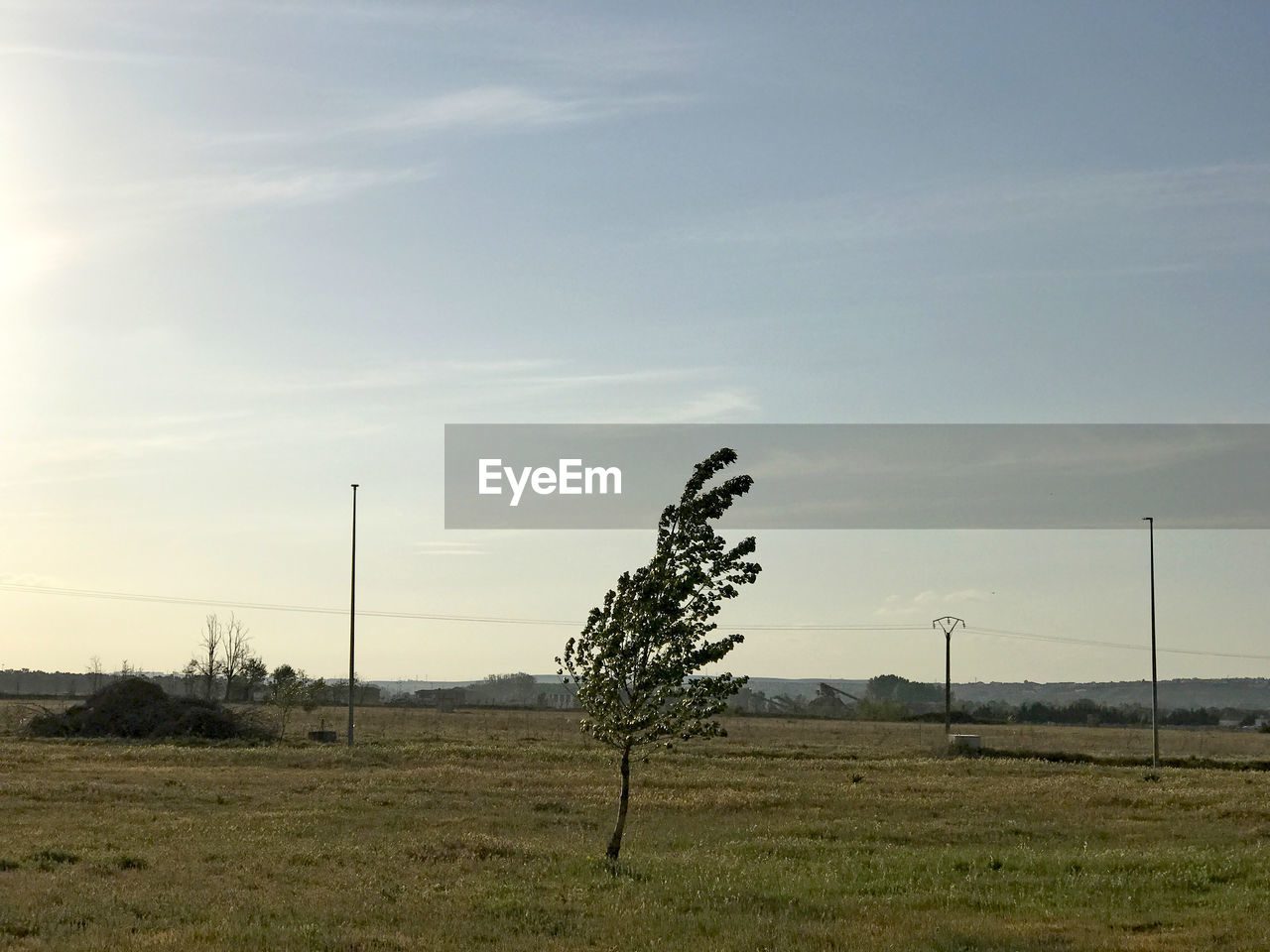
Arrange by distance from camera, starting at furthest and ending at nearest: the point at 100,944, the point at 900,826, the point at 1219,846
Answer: the point at 900,826
the point at 1219,846
the point at 100,944

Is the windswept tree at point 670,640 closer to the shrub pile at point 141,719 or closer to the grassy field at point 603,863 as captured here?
the grassy field at point 603,863

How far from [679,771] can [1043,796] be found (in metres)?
14.2

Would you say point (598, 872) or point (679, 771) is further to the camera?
point (679, 771)

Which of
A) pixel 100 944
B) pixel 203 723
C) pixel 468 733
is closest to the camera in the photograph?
pixel 100 944

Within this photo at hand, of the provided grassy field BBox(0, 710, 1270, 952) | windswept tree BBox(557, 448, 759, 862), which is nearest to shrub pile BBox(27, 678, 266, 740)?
grassy field BBox(0, 710, 1270, 952)

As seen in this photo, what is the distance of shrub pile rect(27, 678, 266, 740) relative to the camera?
66.9 meters

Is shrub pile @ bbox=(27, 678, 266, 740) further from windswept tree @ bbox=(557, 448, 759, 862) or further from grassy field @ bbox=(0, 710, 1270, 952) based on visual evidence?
windswept tree @ bbox=(557, 448, 759, 862)

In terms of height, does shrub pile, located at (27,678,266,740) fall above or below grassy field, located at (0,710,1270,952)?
below

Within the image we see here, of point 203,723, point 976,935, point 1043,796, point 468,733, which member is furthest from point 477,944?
point 468,733

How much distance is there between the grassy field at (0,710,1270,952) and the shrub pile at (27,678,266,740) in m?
16.9

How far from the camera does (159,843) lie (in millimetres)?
24953

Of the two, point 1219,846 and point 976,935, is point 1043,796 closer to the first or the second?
point 1219,846

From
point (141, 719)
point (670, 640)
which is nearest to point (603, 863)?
point (670, 640)

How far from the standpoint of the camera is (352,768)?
155ft
